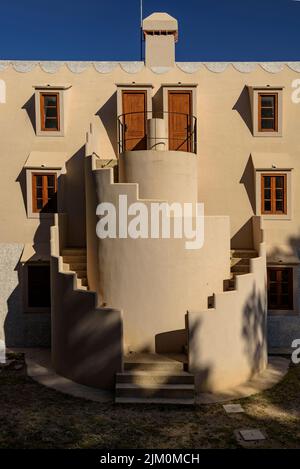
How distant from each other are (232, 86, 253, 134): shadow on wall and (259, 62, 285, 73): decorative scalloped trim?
1.11 metres

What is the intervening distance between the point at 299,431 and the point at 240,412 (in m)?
1.41

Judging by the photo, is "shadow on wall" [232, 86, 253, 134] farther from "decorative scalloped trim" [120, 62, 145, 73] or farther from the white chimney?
"decorative scalloped trim" [120, 62, 145, 73]

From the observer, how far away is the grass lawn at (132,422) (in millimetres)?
8602

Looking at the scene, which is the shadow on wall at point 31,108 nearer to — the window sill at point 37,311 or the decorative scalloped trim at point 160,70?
the decorative scalloped trim at point 160,70

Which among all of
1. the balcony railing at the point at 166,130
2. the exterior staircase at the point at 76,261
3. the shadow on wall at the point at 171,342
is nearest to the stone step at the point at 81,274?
the exterior staircase at the point at 76,261

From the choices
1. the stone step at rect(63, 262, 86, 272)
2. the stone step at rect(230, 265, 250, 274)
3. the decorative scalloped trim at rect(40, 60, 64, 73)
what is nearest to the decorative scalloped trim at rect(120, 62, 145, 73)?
the decorative scalloped trim at rect(40, 60, 64, 73)

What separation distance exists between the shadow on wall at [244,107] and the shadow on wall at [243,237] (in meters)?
3.70

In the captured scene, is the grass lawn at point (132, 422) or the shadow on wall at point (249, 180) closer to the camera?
the grass lawn at point (132, 422)

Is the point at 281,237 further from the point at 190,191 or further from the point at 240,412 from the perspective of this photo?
the point at 240,412

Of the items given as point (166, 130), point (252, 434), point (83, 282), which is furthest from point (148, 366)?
point (166, 130)

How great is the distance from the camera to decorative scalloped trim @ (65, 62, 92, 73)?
51.5ft

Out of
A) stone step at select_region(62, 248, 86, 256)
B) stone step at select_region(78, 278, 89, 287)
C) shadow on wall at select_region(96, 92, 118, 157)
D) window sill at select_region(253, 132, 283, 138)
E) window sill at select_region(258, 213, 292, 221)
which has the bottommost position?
stone step at select_region(78, 278, 89, 287)

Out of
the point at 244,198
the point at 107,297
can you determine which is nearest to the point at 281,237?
the point at 244,198

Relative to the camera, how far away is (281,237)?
15.3 m
